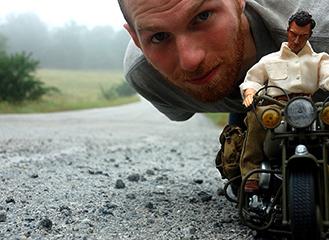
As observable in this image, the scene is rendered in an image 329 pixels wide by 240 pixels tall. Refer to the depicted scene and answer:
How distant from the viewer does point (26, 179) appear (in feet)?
13.5

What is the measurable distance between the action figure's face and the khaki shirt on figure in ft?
0.11

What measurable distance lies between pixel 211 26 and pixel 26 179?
2073 millimetres

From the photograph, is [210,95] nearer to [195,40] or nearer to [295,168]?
[195,40]

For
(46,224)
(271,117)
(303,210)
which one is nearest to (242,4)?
(271,117)

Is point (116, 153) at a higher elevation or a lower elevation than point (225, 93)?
lower

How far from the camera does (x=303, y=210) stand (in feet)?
6.74

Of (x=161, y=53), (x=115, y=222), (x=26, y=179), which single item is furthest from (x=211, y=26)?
(x=26, y=179)

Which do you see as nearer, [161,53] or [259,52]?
[161,53]

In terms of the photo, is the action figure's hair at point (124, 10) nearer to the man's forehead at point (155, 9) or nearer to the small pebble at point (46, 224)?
the man's forehead at point (155, 9)

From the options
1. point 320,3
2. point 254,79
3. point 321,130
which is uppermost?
point 320,3

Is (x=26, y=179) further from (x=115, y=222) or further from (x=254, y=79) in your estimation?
(x=254, y=79)

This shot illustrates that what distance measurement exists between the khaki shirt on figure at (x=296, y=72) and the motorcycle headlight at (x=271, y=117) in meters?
0.16

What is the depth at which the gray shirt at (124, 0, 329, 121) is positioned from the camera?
314 centimetres

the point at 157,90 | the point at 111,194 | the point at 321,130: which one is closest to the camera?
the point at 321,130
